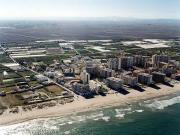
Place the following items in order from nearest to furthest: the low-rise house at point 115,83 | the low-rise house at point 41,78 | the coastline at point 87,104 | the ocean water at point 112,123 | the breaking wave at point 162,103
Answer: the ocean water at point 112,123, the coastline at point 87,104, the breaking wave at point 162,103, the low-rise house at point 115,83, the low-rise house at point 41,78

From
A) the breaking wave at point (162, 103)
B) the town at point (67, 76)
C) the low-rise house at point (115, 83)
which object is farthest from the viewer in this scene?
the low-rise house at point (115, 83)

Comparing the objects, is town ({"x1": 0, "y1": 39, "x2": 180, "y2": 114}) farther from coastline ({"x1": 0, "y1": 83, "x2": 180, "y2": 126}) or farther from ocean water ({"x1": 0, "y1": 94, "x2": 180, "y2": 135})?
ocean water ({"x1": 0, "y1": 94, "x2": 180, "y2": 135})

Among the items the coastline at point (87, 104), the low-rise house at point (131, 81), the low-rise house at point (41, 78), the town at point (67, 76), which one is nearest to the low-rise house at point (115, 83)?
the town at point (67, 76)

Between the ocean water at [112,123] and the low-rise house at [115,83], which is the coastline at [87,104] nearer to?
the ocean water at [112,123]

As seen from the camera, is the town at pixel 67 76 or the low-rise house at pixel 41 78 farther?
the low-rise house at pixel 41 78

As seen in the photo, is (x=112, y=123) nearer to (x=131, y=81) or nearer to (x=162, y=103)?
(x=162, y=103)

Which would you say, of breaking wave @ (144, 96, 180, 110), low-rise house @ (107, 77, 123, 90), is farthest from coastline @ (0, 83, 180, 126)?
low-rise house @ (107, 77, 123, 90)
